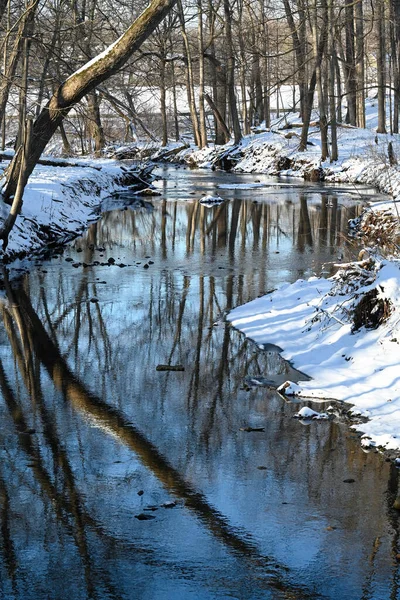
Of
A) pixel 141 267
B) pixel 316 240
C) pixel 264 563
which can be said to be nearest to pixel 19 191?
pixel 141 267

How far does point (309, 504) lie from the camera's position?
5590 mm

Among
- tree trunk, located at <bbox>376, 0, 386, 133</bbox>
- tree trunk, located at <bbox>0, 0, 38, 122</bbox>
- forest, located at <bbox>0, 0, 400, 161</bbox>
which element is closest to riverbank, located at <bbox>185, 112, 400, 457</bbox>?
forest, located at <bbox>0, 0, 400, 161</bbox>

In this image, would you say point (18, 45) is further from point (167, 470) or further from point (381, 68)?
point (381, 68)

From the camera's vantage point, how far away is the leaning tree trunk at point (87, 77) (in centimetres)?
1130

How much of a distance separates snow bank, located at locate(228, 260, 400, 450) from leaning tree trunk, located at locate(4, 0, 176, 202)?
4090 millimetres

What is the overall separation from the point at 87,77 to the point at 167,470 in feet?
27.0

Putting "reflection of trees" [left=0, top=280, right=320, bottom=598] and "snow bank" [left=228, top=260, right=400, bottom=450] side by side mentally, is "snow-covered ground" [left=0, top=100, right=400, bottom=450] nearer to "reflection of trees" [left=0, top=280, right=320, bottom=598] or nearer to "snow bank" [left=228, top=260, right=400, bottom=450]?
"snow bank" [left=228, top=260, right=400, bottom=450]

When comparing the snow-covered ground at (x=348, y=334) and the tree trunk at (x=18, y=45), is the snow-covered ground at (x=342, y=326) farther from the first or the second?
the tree trunk at (x=18, y=45)

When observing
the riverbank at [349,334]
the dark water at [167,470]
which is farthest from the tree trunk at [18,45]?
the riverbank at [349,334]

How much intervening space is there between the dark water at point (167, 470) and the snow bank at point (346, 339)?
0.29m

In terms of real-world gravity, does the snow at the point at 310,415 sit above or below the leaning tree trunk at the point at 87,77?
below

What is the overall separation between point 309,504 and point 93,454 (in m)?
1.75

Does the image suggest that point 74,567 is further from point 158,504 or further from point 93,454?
point 93,454

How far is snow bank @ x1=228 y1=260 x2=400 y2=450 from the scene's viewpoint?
24.3 feet
